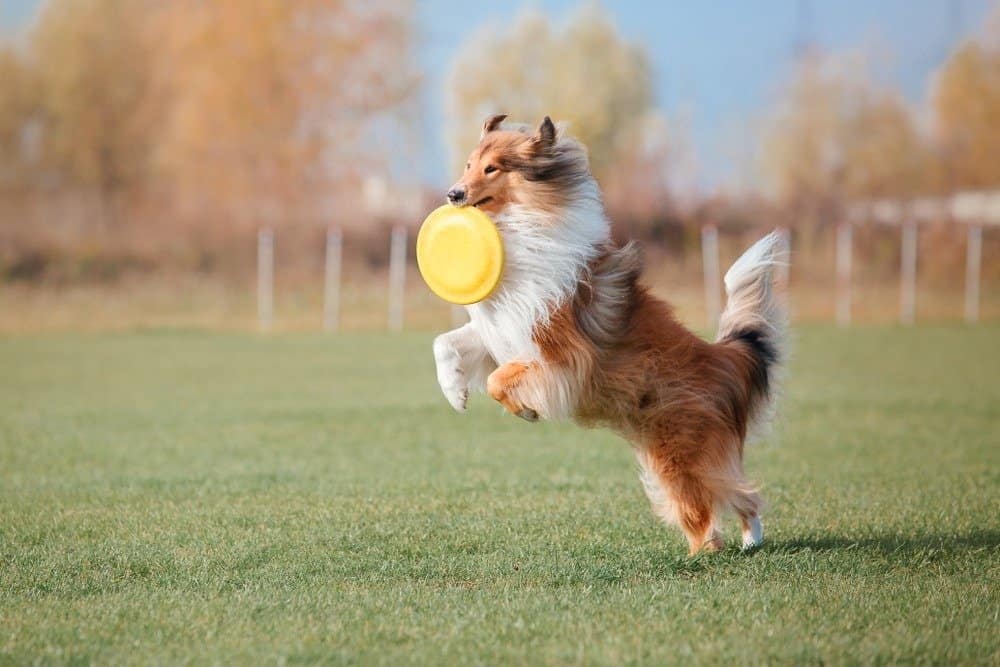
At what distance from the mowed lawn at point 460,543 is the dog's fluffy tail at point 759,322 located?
0.41 metres

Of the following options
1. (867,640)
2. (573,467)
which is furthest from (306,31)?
(867,640)

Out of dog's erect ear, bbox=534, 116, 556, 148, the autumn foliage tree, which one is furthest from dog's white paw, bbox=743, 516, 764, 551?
the autumn foliage tree

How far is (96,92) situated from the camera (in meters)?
38.6

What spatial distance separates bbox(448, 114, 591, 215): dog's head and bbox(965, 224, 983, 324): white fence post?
24.9 metres

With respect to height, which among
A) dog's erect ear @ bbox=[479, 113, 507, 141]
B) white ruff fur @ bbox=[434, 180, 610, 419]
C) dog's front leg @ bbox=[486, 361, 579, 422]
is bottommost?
dog's front leg @ bbox=[486, 361, 579, 422]

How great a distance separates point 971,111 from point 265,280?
78.9 ft

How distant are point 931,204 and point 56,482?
1270 inches

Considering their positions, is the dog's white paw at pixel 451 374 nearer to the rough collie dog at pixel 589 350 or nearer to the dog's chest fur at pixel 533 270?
the rough collie dog at pixel 589 350

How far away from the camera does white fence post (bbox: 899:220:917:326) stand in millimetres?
28703

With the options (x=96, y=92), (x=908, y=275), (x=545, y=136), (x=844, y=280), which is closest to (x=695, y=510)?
(x=545, y=136)

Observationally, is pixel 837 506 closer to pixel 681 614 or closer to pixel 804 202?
pixel 681 614

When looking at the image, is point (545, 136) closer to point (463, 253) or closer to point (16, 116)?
point (463, 253)

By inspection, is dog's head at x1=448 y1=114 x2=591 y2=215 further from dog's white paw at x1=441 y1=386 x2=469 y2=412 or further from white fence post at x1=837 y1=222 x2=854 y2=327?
white fence post at x1=837 y1=222 x2=854 y2=327

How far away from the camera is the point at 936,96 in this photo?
37.4 metres
